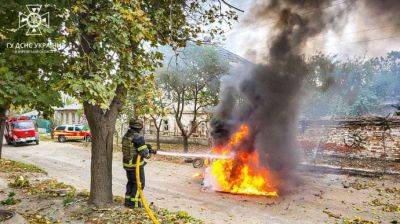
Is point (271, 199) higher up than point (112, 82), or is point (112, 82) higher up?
point (112, 82)

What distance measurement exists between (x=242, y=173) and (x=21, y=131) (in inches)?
971

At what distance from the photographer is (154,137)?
3594cm

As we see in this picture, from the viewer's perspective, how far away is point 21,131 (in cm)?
3000

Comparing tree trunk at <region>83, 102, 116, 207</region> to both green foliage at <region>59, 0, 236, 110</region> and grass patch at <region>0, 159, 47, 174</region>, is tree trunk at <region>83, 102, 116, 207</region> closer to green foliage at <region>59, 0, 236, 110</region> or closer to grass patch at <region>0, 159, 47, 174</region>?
Answer: green foliage at <region>59, 0, 236, 110</region>

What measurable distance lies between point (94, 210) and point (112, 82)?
3319mm

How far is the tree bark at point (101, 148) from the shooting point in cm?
870

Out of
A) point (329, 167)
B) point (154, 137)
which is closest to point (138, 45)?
point (329, 167)

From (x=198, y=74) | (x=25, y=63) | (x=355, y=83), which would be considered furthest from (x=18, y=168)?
(x=355, y=83)

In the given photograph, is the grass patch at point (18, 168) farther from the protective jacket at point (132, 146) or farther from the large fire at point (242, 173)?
the protective jacket at point (132, 146)

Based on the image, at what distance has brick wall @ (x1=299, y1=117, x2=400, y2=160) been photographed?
1841 centimetres

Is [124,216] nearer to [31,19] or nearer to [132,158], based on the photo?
[132,158]

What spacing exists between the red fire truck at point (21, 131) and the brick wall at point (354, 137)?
76.2 feet

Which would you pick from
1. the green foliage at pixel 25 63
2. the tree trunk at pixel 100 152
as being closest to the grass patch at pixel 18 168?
the tree trunk at pixel 100 152

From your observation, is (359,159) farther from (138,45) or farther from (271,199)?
(138,45)
